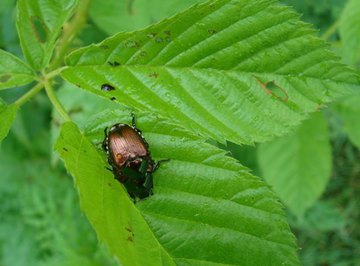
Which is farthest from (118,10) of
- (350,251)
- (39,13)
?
(350,251)

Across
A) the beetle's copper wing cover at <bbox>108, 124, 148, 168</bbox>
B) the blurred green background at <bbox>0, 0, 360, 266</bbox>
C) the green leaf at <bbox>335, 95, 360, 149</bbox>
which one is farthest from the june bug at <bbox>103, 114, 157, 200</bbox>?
the green leaf at <bbox>335, 95, 360, 149</bbox>

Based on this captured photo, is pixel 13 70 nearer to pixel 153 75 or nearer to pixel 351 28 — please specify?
pixel 153 75

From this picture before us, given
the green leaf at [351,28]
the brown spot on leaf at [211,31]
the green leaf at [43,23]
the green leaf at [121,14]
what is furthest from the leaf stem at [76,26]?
the green leaf at [351,28]

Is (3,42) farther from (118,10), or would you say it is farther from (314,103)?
(314,103)

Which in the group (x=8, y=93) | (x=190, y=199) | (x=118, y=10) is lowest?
(x=190, y=199)

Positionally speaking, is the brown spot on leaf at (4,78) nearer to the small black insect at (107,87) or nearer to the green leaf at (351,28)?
the small black insect at (107,87)

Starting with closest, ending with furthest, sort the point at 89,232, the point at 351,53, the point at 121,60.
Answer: the point at 121,60
the point at 351,53
the point at 89,232

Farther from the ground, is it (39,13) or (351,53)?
(39,13)

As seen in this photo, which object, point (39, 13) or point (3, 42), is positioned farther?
point (3, 42)
